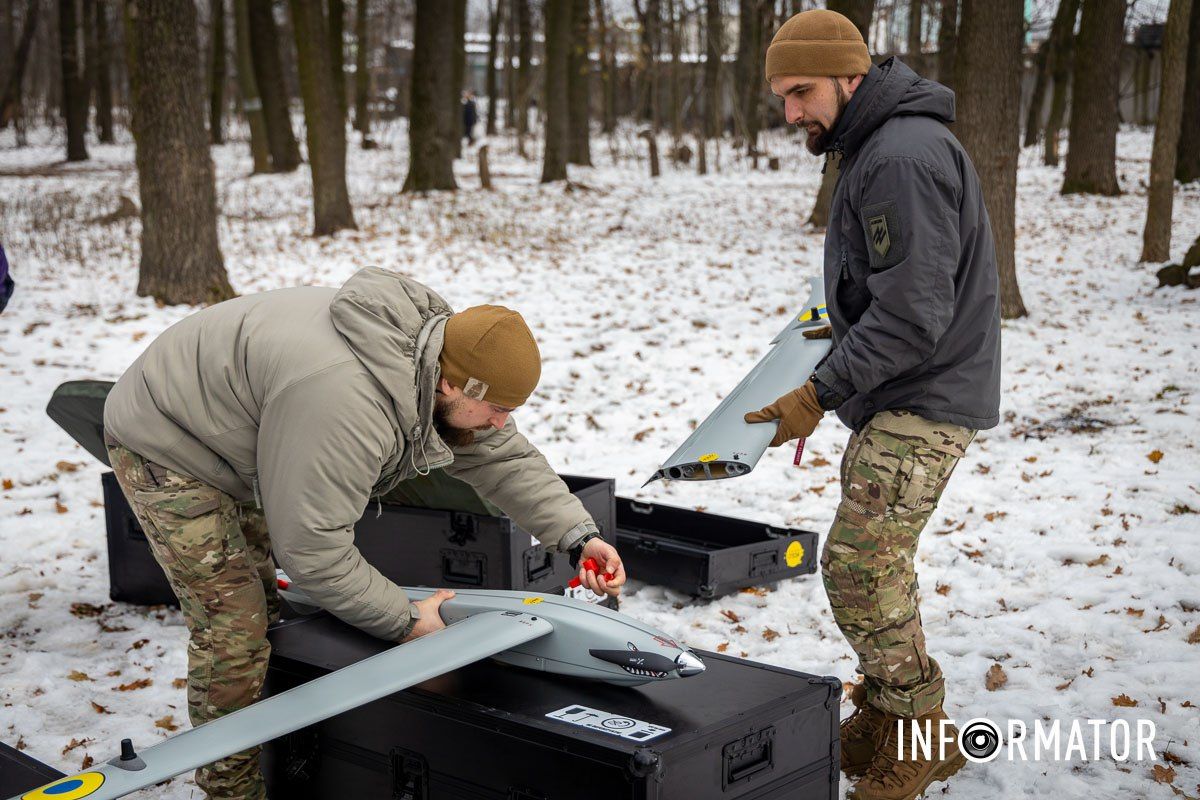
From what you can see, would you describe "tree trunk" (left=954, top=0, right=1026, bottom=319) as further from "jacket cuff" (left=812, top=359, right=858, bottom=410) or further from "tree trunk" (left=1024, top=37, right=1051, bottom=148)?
"tree trunk" (left=1024, top=37, right=1051, bottom=148)

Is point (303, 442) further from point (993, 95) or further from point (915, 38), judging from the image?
point (915, 38)

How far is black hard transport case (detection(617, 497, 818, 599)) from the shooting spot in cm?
464

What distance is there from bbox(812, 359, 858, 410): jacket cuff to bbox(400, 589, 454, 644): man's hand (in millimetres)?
1270

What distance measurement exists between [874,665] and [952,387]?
0.91 meters

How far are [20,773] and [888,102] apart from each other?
3.02 m

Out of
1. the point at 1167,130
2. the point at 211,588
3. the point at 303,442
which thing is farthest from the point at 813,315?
the point at 1167,130

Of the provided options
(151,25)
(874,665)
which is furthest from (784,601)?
(151,25)

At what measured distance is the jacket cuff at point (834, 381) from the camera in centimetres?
292

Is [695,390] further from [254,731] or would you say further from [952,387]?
[254,731]

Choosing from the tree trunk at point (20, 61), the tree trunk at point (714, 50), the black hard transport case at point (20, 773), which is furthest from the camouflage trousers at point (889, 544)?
the tree trunk at point (20, 61)

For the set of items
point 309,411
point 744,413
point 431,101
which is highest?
point 431,101

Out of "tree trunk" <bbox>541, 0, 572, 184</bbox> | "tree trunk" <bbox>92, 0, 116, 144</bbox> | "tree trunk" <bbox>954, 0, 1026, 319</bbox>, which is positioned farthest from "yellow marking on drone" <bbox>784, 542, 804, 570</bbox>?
"tree trunk" <bbox>92, 0, 116, 144</bbox>

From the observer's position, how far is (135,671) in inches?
161

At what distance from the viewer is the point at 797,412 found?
2.99m
